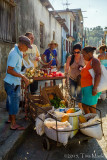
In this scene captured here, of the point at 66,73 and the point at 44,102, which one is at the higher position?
the point at 66,73

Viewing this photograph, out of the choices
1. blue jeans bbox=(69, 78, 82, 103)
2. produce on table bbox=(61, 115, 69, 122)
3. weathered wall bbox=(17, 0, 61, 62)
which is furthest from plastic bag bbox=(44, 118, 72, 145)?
weathered wall bbox=(17, 0, 61, 62)

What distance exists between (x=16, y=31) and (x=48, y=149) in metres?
5.01

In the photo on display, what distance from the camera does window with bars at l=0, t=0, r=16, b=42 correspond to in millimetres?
5857

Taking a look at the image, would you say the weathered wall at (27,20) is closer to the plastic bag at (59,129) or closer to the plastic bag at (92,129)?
the plastic bag at (59,129)

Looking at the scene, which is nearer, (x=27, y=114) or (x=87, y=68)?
(x=87, y=68)

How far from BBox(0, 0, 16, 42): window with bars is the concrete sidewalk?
313cm

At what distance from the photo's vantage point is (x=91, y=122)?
300cm

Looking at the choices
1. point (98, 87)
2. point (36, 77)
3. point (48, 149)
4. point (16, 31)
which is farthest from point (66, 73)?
point (16, 31)

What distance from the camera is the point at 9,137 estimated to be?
3205mm

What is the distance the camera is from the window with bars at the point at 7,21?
586 centimetres

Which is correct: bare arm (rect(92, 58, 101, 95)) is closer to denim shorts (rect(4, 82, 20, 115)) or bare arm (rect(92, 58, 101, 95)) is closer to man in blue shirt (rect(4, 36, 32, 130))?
man in blue shirt (rect(4, 36, 32, 130))

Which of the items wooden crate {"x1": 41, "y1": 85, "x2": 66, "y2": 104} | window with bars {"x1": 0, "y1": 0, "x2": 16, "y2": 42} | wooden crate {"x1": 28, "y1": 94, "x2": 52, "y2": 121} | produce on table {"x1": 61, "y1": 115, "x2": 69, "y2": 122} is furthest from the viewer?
window with bars {"x1": 0, "y1": 0, "x2": 16, "y2": 42}

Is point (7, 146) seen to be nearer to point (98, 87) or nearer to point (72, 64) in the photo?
point (98, 87)

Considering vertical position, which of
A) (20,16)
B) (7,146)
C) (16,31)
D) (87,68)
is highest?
(20,16)
